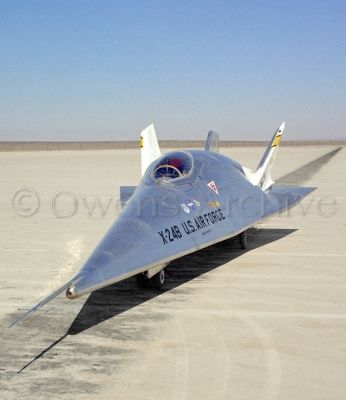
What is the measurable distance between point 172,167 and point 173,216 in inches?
84.8

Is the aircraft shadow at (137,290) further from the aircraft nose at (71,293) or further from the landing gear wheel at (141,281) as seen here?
the aircraft nose at (71,293)

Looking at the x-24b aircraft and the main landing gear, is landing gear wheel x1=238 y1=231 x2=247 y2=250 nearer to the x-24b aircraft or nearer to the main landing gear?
the x-24b aircraft

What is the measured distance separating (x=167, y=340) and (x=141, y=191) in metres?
4.42

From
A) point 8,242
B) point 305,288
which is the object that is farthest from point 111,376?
point 8,242

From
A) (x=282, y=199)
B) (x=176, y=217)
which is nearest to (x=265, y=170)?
(x=282, y=199)

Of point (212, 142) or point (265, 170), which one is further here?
point (212, 142)

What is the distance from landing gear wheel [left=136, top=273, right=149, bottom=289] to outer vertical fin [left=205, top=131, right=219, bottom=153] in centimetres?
958

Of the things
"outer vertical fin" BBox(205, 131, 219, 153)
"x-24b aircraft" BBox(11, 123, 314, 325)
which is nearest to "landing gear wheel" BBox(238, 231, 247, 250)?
"x-24b aircraft" BBox(11, 123, 314, 325)

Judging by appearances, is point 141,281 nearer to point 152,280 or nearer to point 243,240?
point 152,280

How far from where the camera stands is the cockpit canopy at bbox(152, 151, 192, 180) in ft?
40.8

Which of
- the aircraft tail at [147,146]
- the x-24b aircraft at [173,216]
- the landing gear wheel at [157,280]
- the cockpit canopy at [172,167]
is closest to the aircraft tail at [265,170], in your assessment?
the x-24b aircraft at [173,216]

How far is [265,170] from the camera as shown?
19375mm

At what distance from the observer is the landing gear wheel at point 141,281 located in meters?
10.7

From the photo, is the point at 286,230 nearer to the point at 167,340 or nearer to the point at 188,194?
the point at 188,194
